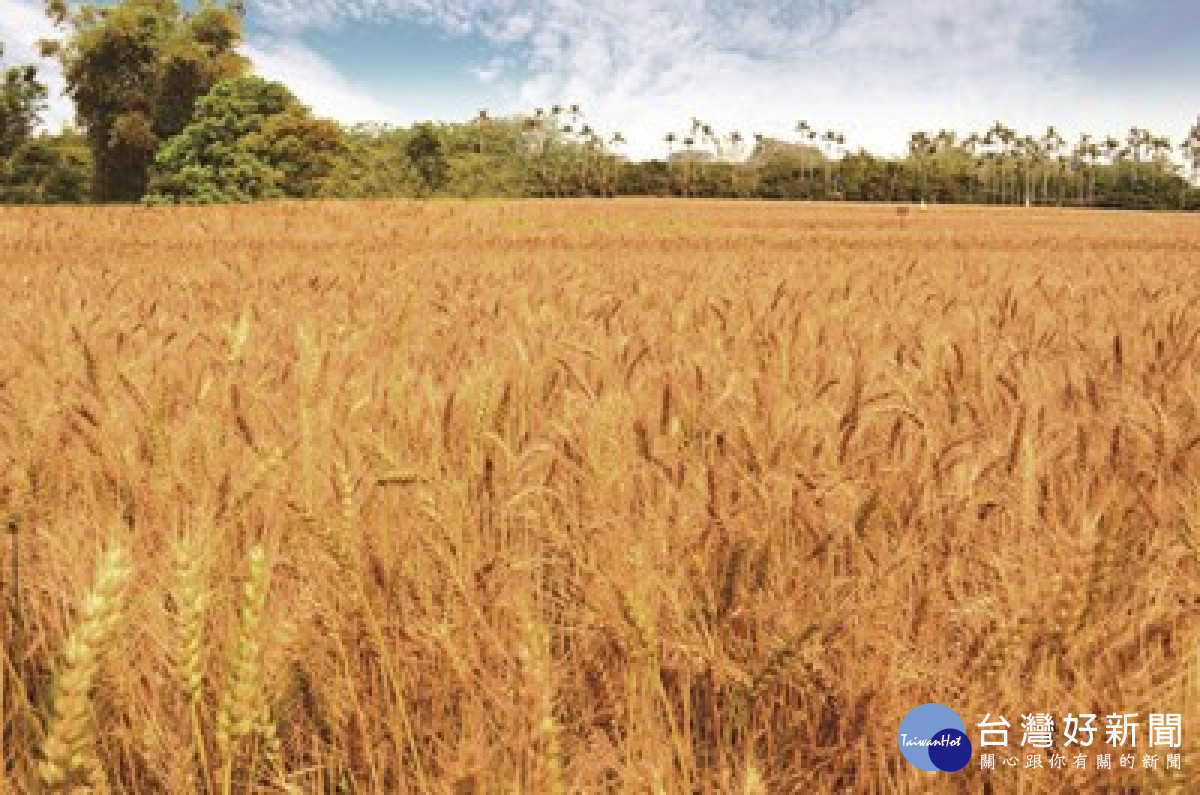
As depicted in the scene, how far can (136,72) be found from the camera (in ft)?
139

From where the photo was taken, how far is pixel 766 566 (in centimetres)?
120

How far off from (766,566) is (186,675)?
759 millimetres

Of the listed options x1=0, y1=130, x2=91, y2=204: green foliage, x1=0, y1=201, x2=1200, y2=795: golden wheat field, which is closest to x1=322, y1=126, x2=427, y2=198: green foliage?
x1=0, y1=130, x2=91, y2=204: green foliage

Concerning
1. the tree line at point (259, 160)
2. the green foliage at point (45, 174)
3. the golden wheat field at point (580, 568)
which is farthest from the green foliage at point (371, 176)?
the golden wheat field at point (580, 568)

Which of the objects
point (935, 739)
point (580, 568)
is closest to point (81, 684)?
point (580, 568)

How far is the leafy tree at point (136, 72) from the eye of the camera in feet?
133

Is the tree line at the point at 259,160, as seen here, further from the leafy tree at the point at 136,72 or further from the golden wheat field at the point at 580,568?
the golden wheat field at the point at 580,568

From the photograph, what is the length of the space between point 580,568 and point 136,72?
1986 inches

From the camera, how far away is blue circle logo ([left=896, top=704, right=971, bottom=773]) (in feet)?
2.88

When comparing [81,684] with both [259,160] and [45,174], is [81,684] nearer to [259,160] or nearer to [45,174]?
[259,160]

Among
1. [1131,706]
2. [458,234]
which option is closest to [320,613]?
[1131,706]

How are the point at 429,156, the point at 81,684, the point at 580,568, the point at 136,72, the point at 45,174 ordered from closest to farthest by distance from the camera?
the point at 81,684 → the point at 580,568 → the point at 136,72 → the point at 45,174 → the point at 429,156

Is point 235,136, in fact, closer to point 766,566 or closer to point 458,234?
point 458,234

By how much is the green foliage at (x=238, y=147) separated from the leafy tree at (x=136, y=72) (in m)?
6.86
